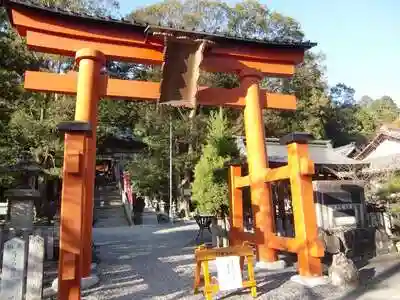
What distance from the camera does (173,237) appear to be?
12.7m

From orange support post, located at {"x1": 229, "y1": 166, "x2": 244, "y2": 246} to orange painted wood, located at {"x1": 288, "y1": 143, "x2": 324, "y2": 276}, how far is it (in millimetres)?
2131

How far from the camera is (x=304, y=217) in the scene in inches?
219

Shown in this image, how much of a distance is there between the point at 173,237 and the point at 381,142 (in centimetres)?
2314

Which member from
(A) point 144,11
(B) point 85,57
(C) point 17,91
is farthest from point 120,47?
(A) point 144,11

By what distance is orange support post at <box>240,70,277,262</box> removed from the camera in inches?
274

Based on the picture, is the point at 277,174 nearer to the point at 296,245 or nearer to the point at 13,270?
the point at 296,245

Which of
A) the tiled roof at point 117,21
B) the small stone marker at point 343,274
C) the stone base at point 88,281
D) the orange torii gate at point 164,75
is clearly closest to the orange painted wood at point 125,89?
the orange torii gate at point 164,75

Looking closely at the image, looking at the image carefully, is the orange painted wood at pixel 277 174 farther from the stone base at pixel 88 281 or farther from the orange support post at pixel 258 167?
the stone base at pixel 88 281

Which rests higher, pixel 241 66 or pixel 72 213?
pixel 241 66

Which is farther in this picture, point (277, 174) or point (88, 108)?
point (277, 174)

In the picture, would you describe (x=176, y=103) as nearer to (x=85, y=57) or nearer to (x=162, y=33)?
(x=162, y=33)

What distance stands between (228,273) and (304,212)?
66.4 inches

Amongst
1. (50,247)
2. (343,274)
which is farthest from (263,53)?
(50,247)

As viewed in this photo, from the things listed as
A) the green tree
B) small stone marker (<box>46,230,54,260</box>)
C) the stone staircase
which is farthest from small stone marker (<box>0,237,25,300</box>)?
the stone staircase
